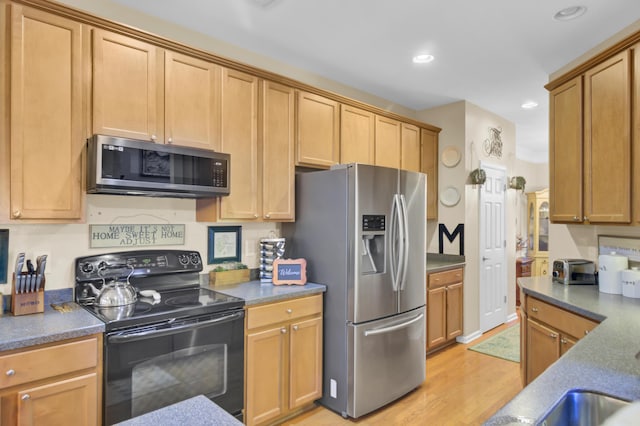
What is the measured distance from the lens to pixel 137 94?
2.26m

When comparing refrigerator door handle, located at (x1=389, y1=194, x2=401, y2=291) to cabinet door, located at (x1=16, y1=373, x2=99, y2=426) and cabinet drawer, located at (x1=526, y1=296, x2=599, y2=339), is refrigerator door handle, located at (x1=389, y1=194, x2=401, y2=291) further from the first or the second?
cabinet door, located at (x1=16, y1=373, x2=99, y2=426)

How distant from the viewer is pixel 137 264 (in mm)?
2473

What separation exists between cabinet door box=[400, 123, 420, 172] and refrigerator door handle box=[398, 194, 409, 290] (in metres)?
1.17

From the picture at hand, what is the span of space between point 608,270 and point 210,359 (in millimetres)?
2586

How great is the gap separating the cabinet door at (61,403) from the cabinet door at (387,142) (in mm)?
2909

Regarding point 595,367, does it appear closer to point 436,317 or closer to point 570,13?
point 570,13

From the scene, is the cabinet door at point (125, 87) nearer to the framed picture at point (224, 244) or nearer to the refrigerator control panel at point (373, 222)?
the framed picture at point (224, 244)

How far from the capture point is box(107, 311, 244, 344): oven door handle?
185cm

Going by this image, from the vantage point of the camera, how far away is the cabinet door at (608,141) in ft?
7.77

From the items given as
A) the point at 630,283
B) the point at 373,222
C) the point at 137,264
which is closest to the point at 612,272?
the point at 630,283

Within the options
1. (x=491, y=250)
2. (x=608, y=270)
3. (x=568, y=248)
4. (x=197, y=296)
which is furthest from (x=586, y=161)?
(x=197, y=296)

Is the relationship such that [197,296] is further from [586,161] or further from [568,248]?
[568,248]

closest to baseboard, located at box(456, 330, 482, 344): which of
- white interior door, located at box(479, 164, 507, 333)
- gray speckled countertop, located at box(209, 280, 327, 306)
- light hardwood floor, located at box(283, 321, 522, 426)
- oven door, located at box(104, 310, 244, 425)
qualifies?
white interior door, located at box(479, 164, 507, 333)

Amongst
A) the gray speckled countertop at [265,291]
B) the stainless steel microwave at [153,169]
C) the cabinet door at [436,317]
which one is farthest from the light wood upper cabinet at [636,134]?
the stainless steel microwave at [153,169]
